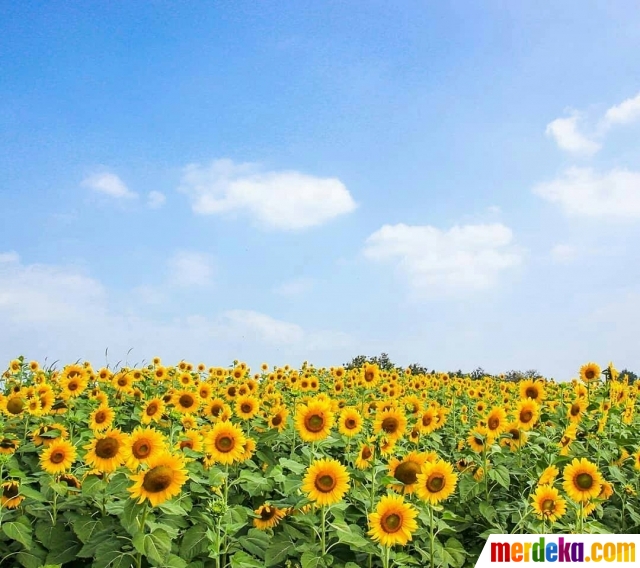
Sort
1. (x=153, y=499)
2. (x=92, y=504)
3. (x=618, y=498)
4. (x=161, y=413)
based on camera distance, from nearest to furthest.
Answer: (x=153, y=499)
(x=92, y=504)
(x=161, y=413)
(x=618, y=498)

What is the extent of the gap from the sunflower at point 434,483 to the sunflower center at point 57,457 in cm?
317

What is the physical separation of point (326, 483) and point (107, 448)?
1730 mm

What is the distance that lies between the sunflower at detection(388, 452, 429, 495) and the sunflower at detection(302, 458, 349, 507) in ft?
1.48

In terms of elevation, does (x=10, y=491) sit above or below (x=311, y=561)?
above

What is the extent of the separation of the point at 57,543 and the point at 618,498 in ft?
20.6

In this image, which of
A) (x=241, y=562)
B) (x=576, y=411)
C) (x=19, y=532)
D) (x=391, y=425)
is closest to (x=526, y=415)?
(x=576, y=411)

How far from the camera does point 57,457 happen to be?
582 cm

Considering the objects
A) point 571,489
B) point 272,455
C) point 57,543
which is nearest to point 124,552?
point 57,543

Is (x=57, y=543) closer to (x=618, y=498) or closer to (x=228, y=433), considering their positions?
(x=228, y=433)

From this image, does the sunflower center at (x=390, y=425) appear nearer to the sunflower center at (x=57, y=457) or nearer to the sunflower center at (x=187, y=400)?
the sunflower center at (x=187, y=400)

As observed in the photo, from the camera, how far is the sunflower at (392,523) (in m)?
4.91

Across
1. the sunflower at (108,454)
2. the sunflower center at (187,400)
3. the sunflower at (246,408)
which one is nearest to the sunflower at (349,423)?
the sunflower at (246,408)

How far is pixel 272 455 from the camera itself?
6.76 metres

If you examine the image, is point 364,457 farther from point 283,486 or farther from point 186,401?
point 186,401
